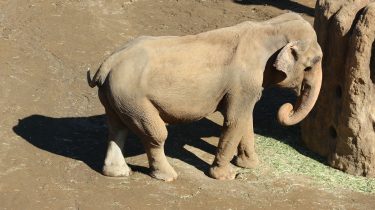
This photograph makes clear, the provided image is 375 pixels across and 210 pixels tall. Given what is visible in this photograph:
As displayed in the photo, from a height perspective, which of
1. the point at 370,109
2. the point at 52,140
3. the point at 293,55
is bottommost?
the point at 52,140

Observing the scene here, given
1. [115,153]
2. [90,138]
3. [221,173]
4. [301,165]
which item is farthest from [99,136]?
[301,165]

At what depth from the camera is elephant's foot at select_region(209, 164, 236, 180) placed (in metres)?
7.40

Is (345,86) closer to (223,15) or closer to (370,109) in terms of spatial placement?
(370,109)

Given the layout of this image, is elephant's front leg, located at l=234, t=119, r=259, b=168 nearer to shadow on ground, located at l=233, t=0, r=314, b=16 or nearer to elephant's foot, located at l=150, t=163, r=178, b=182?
elephant's foot, located at l=150, t=163, r=178, b=182

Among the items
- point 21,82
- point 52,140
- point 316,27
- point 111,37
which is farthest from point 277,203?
point 111,37

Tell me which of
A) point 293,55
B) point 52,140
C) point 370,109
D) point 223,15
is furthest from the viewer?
point 223,15

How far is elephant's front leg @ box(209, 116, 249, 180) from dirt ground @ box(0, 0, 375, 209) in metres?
0.10

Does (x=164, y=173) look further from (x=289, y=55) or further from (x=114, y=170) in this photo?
(x=289, y=55)

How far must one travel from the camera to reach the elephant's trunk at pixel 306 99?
720cm

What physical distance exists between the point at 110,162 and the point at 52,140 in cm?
114

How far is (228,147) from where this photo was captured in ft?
23.8

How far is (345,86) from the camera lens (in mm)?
7496

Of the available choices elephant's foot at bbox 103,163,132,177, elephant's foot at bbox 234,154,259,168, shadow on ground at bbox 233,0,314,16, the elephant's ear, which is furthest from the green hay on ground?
shadow on ground at bbox 233,0,314,16

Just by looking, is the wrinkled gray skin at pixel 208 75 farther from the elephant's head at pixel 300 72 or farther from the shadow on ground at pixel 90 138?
the shadow on ground at pixel 90 138
